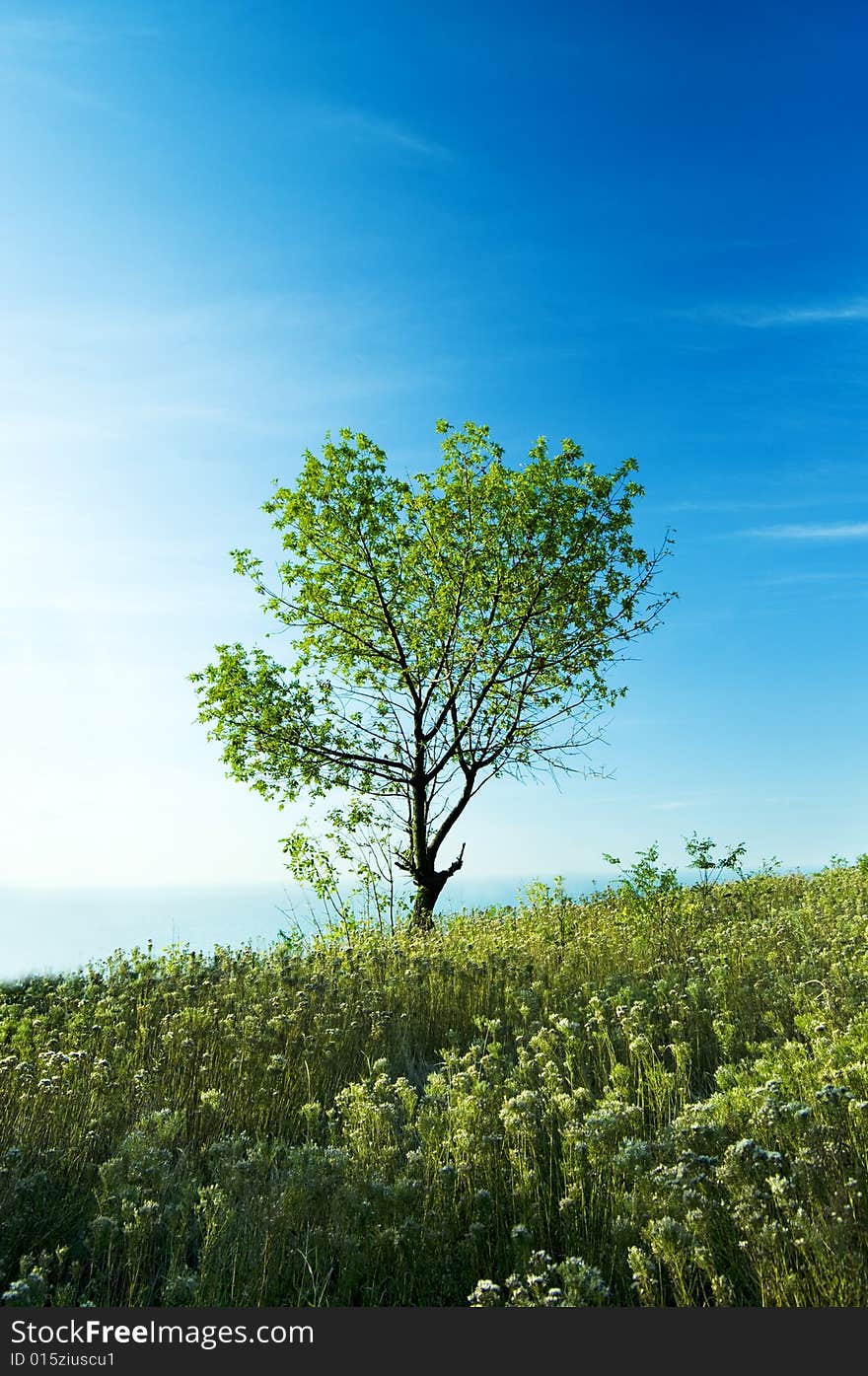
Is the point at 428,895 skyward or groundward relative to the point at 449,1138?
skyward

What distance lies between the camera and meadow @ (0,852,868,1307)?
487 centimetres

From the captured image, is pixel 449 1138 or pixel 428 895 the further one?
pixel 428 895

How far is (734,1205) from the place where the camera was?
5.03 m

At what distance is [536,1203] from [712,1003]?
4.71 metres

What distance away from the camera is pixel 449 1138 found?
6.20 metres

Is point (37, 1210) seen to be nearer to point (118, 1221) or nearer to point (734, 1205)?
point (118, 1221)

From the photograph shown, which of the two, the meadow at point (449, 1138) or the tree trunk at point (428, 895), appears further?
the tree trunk at point (428, 895)

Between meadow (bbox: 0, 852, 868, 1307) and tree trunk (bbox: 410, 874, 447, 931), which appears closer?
meadow (bbox: 0, 852, 868, 1307)

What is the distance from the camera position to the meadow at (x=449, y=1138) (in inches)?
192

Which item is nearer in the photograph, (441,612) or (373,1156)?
(373,1156)

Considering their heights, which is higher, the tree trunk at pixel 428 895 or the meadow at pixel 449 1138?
the tree trunk at pixel 428 895

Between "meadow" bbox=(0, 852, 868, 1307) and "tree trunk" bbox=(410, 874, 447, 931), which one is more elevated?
"tree trunk" bbox=(410, 874, 447, 931)

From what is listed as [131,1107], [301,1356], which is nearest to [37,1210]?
[131,1107]

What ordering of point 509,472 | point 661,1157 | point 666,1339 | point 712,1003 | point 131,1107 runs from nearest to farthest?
point 666,1339 → point 661,1157 → point 131,1107 → point 712,1003 → point 509,472
